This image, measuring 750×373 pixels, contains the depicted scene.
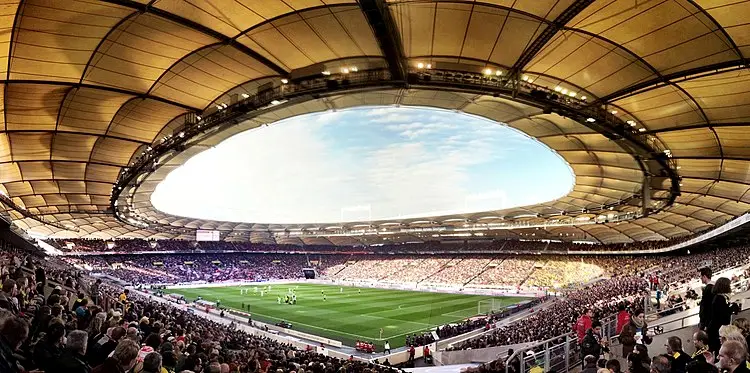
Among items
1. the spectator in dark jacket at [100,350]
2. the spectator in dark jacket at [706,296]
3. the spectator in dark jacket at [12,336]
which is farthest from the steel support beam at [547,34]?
the spectator in dark jacket at [12,336]

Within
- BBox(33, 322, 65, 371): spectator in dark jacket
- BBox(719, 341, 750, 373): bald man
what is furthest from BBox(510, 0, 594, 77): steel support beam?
BBox(33, 322, 65, 371): spectator in dark jacket

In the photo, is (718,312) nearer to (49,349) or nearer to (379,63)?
(49,349)

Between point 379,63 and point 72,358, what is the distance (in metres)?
11.0

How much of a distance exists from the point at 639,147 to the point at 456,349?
12.9m

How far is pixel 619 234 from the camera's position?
52.3 metres

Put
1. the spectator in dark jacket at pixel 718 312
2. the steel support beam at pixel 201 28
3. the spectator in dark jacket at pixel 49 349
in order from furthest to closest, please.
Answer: the steel support beam at pixel 201 28, the spectator in dark jacket at pixel 718 312, the spectator in dark jacket at pixel 49 349

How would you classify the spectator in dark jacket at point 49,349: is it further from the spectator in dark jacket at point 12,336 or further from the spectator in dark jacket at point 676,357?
the spectator in dark jacket at point 676,357

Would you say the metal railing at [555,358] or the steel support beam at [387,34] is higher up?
the steel support beam at [387,34]

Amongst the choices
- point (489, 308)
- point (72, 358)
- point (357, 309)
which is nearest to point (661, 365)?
point (72, 358)

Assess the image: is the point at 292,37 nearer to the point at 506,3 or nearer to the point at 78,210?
the point at 506,3

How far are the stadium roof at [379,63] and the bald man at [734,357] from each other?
8381mm

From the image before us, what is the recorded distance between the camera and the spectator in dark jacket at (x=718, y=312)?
22.0ft

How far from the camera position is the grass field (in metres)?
35.0

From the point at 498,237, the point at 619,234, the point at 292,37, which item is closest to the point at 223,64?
the point at 292,37
